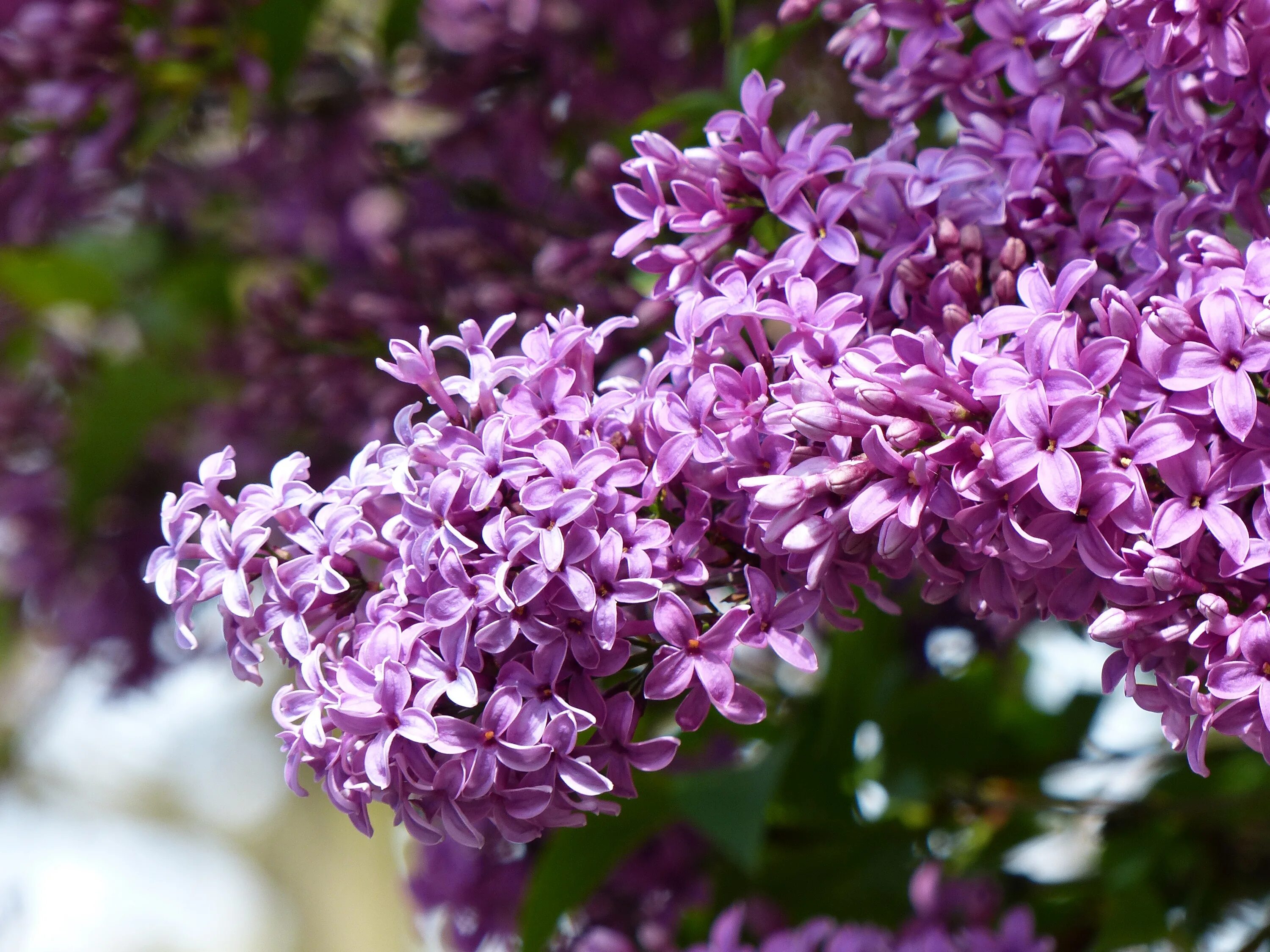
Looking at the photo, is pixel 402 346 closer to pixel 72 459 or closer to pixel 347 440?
pixel 347 440

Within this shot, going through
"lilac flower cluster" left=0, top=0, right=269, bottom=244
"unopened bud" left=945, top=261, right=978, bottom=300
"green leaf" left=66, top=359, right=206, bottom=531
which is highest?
"unopened bud" left=945, top=261, right=978, bottom=300

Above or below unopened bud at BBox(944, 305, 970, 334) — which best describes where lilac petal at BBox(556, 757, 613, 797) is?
below

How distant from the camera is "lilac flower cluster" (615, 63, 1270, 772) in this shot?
18.6 inches

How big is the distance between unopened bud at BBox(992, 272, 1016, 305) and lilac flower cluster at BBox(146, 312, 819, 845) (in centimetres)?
14

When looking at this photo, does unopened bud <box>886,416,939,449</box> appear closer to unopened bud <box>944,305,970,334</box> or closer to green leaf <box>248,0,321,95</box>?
unopened bud <box>944,305,970,334</box>

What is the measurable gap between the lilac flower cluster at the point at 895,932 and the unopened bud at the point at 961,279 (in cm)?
47

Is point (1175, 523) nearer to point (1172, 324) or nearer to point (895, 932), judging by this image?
point (1172, 324)

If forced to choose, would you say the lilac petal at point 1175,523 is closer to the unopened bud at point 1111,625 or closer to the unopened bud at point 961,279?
the unopened bud at point 1111,625

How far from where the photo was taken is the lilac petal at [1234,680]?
47cm

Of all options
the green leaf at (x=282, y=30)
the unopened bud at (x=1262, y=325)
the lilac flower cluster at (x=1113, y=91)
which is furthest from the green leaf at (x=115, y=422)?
the unopened bud at (x=1262, y=325)

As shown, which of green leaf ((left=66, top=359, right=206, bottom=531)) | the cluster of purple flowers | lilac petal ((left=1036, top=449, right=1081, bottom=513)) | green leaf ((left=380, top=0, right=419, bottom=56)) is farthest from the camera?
green leaf ((left=66, top=359, right=206, bottom=531))

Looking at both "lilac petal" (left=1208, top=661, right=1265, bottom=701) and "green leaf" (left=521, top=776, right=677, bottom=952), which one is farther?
"green leaf" (left=521, top=776, right=677, bottom=952)

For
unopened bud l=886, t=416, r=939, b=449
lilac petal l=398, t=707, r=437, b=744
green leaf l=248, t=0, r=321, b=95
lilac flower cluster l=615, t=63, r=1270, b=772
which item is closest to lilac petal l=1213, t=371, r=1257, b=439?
lilac flower cluster l=615, t=63, r=1270, b=772

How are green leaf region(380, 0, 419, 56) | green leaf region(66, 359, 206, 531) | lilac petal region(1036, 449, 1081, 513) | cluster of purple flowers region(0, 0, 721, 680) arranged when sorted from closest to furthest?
lilac petal region(1036, 449, 1081, 513) → cluster of purple flowers region(0, 0, 721, 680) → green leaf region(380, 0, 419, 56) → green leaf region(66, 359, 206, 531)
